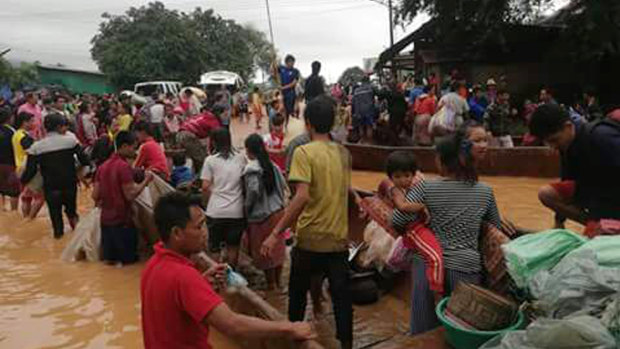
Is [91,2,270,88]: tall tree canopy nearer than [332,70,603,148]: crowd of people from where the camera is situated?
No

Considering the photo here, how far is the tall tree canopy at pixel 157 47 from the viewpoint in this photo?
42.3 m

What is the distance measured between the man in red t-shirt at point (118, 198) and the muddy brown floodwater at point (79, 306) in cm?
25

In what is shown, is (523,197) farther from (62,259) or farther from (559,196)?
(62,259)

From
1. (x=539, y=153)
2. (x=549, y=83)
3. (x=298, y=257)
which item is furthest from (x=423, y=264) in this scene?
(x=549, y=83)

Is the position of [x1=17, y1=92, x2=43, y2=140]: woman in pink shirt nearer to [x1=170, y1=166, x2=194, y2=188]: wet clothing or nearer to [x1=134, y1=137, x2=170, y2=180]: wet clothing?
[x1=170, y1=166, x2=194, y2=188]: wet clothing

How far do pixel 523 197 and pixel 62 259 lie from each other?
7352 mm

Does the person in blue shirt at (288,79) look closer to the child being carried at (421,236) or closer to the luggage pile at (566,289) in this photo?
the child being carried at (421,236)

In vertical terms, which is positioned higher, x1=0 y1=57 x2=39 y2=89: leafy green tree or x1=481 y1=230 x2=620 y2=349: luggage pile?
x1=0 y1=57 x2=39 y2=89: leafy green tree

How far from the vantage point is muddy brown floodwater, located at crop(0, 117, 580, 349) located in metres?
5.25

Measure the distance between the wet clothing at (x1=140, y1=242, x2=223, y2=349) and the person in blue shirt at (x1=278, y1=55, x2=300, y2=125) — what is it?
10.3m

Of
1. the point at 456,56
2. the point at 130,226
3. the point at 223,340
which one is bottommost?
the point at 223,340

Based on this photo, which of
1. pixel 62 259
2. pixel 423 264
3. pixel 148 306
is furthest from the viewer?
pixel 62 259

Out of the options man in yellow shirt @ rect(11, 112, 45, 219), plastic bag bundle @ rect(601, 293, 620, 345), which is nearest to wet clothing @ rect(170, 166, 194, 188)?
man in yellow shirt @ rect(11, 112, 45, 219)

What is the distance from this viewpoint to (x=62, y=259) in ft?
25.4
